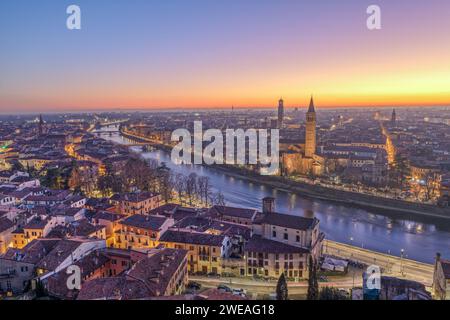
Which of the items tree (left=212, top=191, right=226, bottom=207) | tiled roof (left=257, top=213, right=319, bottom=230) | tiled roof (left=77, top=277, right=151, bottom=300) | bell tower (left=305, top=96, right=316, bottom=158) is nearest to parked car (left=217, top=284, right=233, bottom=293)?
tiled roof (left=77, top=277, right=151, bottom=300)

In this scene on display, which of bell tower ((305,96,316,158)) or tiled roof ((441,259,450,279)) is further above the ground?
bell tower ((305,96,316,158))

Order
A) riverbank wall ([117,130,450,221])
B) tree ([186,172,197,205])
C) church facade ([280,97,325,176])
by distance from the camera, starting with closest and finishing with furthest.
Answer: riverbank wall ([117,130,450,221]) < tree ([186,172,197,205]) < church facade ([280,97,325,176])

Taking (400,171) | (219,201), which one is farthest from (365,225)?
(400,171)

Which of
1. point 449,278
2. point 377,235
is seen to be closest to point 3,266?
point 449,278

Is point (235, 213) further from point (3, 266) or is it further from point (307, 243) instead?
point (3, 266)

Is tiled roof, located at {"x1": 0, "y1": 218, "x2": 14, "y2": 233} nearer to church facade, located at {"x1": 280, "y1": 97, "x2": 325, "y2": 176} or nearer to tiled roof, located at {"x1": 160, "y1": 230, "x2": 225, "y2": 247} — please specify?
tiled roof, located at {"x1": 160, "y1": 230, "x2": 225, "y2": 247}

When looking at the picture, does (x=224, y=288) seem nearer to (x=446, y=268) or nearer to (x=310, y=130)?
(x=446, y=268)

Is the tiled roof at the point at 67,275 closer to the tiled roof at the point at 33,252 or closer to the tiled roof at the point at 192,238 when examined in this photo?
the tiled roof at the point at 33,252

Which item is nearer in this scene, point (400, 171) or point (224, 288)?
point (224, 288)
